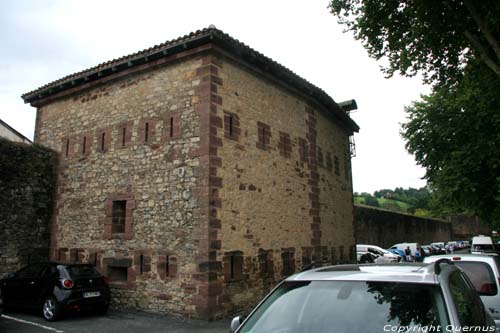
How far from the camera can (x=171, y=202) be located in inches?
397

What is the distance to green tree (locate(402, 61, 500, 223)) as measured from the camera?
13.6m

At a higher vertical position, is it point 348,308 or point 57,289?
point 348,308

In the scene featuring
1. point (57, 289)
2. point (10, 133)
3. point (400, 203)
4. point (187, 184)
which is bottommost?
point (57, 289)

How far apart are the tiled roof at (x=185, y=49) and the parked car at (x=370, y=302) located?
8.03 metres

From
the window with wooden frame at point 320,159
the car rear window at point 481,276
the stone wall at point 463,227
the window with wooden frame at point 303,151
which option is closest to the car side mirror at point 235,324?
the car rear window at point 481,276

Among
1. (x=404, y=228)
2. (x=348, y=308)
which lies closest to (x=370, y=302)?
(x=348, y=308)

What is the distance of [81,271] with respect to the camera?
9383mm

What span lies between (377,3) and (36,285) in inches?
428

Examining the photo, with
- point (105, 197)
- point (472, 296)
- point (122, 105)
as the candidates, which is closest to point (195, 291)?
point (105, 197)

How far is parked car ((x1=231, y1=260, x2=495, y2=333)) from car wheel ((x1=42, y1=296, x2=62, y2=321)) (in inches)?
270

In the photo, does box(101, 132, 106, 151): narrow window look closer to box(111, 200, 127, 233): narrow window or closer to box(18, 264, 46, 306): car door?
box(111, 200, 127, 233): narrow window

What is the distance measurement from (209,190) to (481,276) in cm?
576

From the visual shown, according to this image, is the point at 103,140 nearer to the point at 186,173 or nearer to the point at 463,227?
the point at 186,173

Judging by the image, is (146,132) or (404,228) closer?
(146,132)
